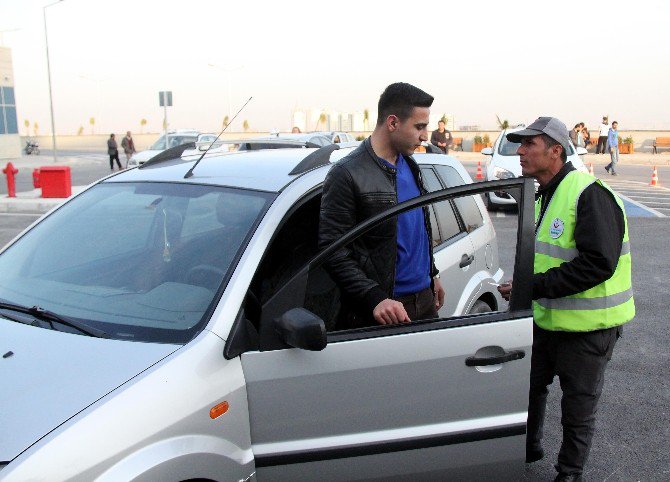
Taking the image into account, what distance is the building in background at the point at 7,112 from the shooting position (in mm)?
37188

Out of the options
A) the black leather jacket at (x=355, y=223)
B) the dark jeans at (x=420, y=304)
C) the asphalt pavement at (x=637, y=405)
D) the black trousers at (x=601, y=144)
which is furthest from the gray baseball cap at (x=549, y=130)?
the black trousers at (x=601, y=144)

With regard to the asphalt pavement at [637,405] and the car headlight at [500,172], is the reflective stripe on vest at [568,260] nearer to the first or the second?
the asphalt pavement at [637,405]

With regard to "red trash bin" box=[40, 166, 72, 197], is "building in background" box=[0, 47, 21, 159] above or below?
above

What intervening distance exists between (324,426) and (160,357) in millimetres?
647

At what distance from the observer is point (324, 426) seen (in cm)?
247

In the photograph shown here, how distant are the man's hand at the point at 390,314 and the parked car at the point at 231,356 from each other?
0.16 ft

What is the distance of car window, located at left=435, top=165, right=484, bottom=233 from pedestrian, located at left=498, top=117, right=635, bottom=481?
111 centimetres

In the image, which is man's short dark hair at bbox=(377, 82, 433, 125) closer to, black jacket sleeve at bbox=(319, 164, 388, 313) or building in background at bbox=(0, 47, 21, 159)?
black jacket sleeve at bbox=(319, 164, 388, 313)

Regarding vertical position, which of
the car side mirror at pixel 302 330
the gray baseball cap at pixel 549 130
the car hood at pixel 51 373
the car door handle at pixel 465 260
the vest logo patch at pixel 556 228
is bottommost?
the car door handle at pixel 465 260

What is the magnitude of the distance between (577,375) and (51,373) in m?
2.23

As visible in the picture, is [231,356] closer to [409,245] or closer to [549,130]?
[409,245]

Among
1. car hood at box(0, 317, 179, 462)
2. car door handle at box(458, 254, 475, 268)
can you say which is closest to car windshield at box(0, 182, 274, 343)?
car hood at box(0, 317, 179, 462)

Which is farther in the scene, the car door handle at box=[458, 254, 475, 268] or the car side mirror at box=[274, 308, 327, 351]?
the car door handle at box=[458, 254, 475, 268]

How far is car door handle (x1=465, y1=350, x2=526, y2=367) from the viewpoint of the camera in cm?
259
